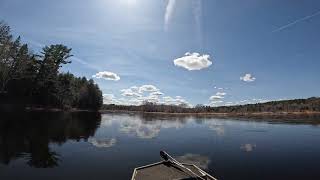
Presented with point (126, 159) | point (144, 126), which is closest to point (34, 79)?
point (144, 126)

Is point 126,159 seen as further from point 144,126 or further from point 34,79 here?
point 34,79

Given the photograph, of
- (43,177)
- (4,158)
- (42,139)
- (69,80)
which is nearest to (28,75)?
(69,80)

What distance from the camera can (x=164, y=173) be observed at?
52.5 ft

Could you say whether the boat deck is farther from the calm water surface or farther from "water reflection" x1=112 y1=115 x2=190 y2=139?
"water reflection" x1=112 y1=115 x2=190 y2=139

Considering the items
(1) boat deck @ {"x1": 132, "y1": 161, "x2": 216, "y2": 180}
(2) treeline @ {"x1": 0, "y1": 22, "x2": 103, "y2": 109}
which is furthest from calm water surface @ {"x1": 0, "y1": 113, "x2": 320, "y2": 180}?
(2) treeline @ {"x1": 0, "y1": 22, "x2": 103, "y2": 109}

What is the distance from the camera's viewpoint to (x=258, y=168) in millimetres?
21125

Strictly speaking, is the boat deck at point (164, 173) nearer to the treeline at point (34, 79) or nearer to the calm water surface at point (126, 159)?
the calm water surface at point (126, 159)

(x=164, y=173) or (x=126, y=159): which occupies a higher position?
(x=164, y=173)

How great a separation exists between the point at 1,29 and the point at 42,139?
41.0 m

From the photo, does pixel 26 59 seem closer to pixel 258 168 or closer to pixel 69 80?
pixel 69 80

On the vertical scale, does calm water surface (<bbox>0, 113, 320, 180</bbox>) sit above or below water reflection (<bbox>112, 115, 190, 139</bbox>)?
below

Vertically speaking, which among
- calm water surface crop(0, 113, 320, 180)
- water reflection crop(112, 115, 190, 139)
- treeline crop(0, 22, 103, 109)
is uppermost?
treeline crop(0, 22, 103, 109)

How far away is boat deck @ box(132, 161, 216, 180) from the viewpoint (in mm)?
14905

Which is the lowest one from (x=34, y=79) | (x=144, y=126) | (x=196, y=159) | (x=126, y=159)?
(x=126, y=159)
